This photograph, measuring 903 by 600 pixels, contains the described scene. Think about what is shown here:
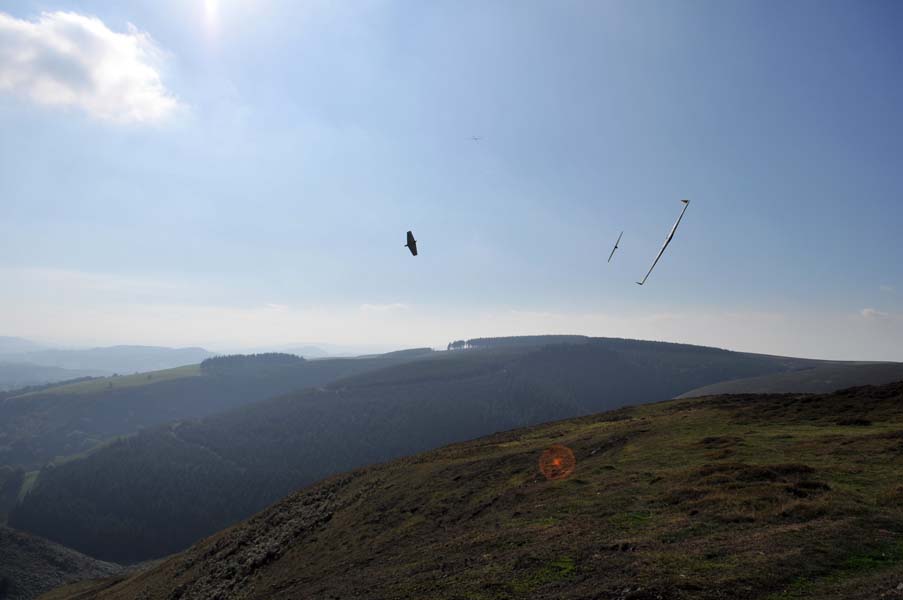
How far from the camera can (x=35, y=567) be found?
101 meters

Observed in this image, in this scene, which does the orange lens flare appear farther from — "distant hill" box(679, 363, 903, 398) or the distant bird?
"distant hill" box(679, 363, 903, 398)

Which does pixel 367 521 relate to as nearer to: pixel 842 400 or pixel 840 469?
pixel 840 469

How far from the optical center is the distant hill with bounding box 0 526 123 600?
301 feet

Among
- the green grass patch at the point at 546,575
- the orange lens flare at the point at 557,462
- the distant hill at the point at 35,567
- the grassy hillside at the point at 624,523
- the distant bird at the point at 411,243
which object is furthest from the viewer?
the distant hill at the point at 35,567

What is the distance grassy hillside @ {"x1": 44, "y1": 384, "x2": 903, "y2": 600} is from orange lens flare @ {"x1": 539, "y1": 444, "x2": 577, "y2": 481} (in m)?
0.77

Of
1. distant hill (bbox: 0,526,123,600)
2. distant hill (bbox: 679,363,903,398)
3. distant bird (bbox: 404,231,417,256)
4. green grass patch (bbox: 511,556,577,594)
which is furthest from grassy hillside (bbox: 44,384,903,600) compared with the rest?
distant hill (bbox: 679,363,903,398)

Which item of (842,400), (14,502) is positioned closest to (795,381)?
(842,400)

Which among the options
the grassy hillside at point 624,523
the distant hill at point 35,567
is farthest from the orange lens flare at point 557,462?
the distant hill at point 35,567

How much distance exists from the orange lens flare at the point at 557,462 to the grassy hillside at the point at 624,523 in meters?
0.77

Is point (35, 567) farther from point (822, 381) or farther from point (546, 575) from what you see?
point (822, 381)

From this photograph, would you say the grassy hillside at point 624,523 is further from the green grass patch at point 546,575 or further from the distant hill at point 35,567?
the distant hill at point 35,567

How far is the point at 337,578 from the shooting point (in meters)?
26.7

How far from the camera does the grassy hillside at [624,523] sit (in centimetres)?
1625

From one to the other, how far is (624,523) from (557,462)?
→ 1601 centimetres
